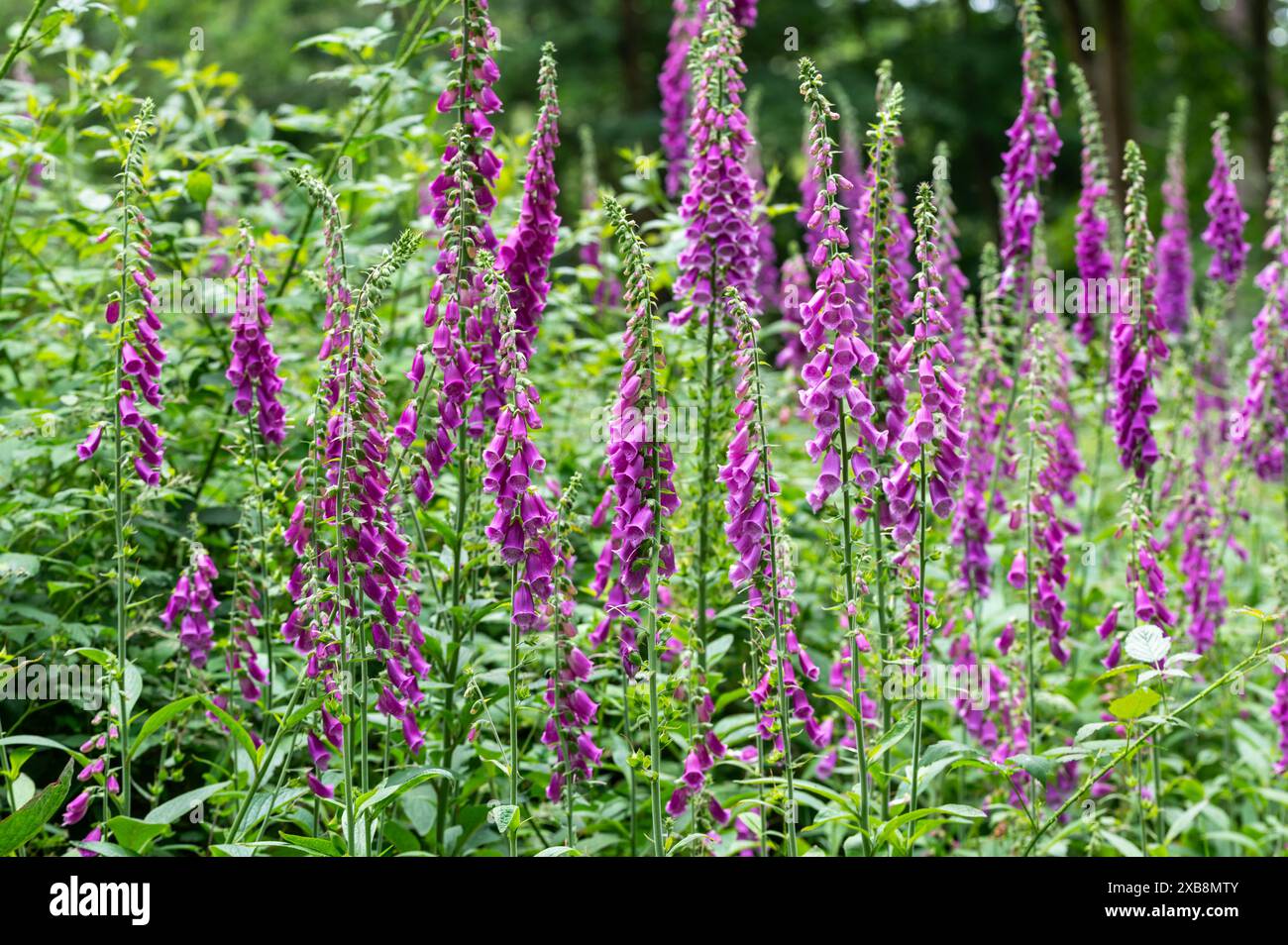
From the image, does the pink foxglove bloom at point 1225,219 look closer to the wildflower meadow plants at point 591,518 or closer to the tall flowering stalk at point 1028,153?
the wildflower meadow plants at point 591,518

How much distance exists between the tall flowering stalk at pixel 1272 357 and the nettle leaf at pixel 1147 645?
2.67 m

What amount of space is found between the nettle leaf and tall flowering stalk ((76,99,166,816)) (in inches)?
117

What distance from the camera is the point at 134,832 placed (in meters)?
3.60

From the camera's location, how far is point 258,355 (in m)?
4.27

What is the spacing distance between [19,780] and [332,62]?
24046 millimetres

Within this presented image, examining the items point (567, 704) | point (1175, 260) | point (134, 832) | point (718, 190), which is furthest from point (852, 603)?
point (1175, 260)

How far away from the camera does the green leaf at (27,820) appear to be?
3.57 m

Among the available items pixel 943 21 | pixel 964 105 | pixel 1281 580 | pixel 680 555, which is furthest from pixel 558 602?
pixel 943 21

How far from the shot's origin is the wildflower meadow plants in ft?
11.8

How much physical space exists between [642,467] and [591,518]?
80 cm

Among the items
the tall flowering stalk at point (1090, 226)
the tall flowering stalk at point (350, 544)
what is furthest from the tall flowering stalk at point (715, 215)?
the tall flowering stalk at point (1090, 226)

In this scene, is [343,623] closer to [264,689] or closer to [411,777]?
[411,777]

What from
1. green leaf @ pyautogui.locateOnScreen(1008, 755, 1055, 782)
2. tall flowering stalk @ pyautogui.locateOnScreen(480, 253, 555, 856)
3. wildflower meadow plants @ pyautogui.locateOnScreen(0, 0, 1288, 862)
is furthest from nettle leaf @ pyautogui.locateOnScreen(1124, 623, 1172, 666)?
tall flowering stalk @ pyautogui.locateOnScreen(480, 253, 555, 856)

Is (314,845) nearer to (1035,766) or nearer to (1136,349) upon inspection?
(1035,766)
